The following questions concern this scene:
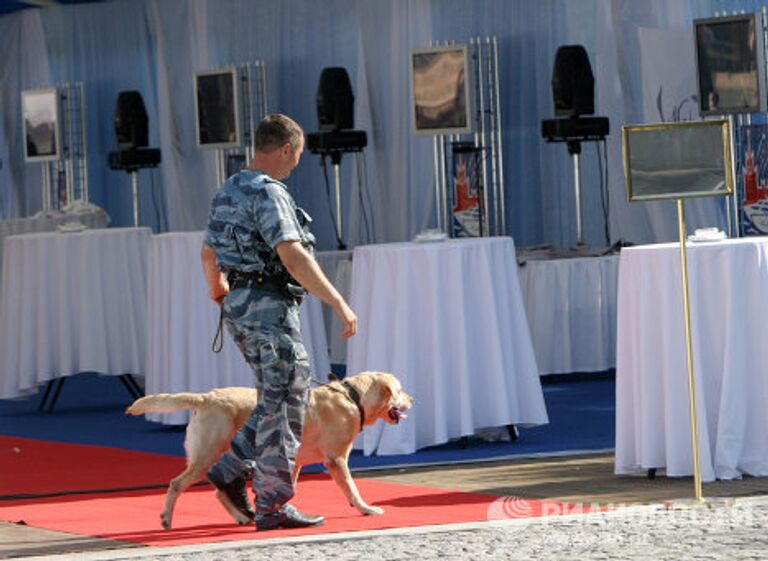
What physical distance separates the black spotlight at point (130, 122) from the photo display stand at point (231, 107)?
91 cm

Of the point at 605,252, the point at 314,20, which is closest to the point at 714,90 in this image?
the point at 605,252

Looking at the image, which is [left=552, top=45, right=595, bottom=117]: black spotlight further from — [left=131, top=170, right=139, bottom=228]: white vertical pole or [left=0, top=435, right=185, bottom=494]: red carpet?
[left=0, top=435, right=185, bottom=494]: red carpet

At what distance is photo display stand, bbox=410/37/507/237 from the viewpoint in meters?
13.7

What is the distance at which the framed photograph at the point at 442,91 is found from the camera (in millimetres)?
13641

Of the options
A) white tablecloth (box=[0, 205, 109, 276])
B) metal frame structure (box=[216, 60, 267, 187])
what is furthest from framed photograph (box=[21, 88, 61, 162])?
metal frame structure (box=[216, 60, 267, 187])

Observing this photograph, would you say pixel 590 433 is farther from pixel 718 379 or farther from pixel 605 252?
pixel 605 252

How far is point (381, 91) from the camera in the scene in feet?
49.6

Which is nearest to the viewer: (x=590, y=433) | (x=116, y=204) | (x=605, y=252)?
(x=590, y=433)

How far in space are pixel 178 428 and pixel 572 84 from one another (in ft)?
13.9

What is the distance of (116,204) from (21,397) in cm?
640

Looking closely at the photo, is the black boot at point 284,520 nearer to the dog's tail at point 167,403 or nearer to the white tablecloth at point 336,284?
the dog's tail at point 167,403

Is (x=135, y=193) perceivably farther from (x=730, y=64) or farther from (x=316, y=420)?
(x=316, y=420)

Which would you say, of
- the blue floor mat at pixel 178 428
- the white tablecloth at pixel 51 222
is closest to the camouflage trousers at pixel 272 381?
the blue floor mat at pixel 178 428

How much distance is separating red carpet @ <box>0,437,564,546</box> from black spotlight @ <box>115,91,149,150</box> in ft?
26.4
